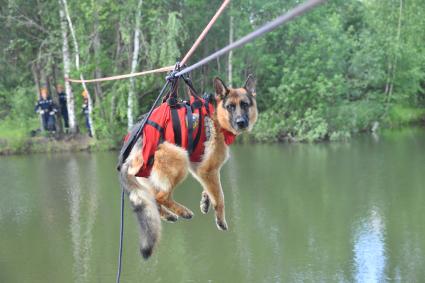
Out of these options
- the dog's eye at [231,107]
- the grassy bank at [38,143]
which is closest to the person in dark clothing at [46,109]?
the grassy bank at [38,143]

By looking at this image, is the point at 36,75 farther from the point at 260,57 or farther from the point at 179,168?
the point at 179,168

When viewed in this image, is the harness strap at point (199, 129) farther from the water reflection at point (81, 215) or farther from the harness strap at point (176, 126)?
the water reflection at point (81, 215)

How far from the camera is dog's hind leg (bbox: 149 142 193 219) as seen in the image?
3.56 m

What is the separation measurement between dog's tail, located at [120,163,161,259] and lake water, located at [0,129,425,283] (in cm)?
1353

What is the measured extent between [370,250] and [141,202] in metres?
16.2

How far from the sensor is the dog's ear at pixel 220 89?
3672 mm

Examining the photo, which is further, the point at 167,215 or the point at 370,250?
the point at 370,250

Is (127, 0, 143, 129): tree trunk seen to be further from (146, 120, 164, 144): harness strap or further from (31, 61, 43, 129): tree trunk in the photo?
(146, 120, 164, 144): harness strap

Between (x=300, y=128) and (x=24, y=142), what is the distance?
41.9 feet

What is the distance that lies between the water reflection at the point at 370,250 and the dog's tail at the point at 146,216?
46.9 ft

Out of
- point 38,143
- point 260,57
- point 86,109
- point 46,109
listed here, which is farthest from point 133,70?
point 260,57

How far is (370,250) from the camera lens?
735 inches

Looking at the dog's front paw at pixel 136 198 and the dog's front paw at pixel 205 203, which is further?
the dog's front paw at pixel 205 203

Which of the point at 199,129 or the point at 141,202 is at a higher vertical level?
the point at 199,129
